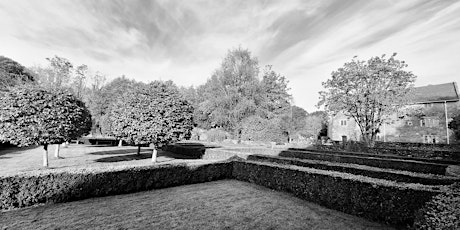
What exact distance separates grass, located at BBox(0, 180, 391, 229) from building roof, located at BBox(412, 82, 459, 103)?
3361 centimetres

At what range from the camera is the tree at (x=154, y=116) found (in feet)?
38.4

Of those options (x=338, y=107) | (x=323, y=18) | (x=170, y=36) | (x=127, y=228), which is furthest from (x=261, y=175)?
(x=338, y=107)

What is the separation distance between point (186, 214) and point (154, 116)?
24.4 ft

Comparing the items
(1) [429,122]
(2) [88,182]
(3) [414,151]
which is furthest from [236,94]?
(1) [429,122]

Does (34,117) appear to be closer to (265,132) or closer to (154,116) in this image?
(154,116)

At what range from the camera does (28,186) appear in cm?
596

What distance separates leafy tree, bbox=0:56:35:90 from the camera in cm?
2620

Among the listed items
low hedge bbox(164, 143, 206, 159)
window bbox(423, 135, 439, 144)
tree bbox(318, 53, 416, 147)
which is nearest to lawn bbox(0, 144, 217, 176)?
low hedge bbox(164, 143, 206, 159)

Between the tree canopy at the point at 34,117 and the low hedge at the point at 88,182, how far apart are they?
4306mm

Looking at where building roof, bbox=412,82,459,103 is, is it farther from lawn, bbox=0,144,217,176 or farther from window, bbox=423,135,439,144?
lawn, bbox=0,144,217,176

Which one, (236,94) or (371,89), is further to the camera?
(236,94)

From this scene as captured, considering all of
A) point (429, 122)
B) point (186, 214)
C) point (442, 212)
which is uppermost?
point (429, 122)

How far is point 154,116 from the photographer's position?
1180 cm

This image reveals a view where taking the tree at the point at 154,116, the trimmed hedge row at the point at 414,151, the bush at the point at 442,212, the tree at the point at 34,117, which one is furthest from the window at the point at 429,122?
the tree at the point at 34,117
